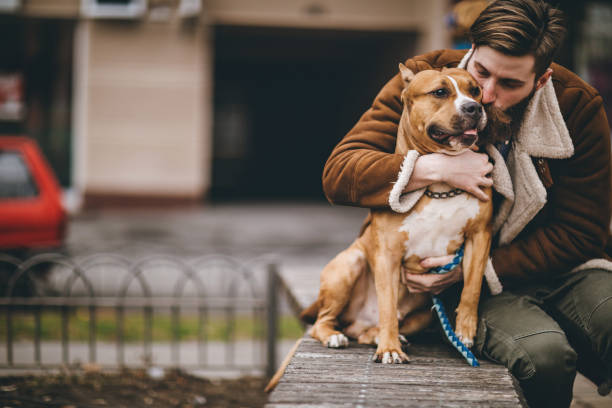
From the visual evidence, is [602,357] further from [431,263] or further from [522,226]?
[431,263]

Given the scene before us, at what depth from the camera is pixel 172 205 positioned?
1212 cm

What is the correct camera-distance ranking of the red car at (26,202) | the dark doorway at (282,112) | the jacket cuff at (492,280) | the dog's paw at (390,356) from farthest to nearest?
the dark doorway at (282,112), the red car at (26,202), the jacket cuff at (492,280), the dog's paw at (390,356)

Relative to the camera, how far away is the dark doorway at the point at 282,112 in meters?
15.3

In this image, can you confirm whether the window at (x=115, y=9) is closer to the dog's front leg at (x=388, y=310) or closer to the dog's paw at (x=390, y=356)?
the dog's front leg at (x=388, y=310)

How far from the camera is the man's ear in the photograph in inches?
94.3

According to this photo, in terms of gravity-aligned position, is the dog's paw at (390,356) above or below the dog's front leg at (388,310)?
below

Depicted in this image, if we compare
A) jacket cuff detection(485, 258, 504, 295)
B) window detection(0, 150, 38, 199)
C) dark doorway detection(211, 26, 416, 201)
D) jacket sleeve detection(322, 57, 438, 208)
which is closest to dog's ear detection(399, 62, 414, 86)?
jacket sleeve detection(322, 57, 438, 208)

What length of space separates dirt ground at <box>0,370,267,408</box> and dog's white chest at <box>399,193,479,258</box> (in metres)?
1.61

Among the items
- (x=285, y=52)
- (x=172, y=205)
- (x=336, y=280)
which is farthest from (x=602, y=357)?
(x=285, y=52)

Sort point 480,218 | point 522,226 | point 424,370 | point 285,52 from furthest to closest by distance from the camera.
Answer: point 285,52 → point 522,226 → point 480,218 → point 424,370

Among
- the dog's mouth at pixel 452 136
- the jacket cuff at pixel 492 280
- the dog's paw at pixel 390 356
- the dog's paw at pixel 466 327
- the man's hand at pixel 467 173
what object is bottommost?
the dog's paw at pixel 390 356

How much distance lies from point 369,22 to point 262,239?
537 cm

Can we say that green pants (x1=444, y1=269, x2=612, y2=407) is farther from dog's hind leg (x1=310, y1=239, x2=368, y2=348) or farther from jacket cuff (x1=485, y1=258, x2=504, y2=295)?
dog's hind leg (x1=310, y1=239, x2=368, y2=348)

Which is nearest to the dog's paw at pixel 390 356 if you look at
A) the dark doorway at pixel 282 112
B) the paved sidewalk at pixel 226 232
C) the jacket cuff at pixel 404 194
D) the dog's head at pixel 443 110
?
the jacket cuff at pixel 404 194
